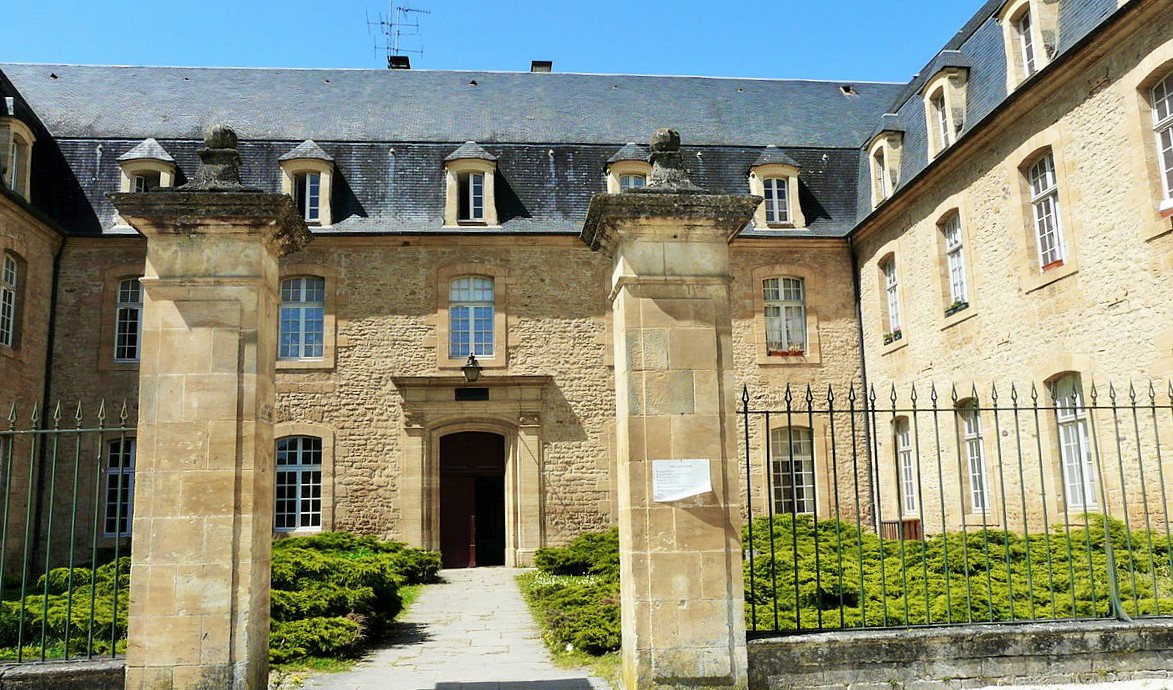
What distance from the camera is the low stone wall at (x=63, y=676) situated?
5008 millimetres

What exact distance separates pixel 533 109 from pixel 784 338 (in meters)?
6.92

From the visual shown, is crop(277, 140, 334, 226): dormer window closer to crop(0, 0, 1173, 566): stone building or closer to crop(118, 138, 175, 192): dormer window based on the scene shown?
crop(0, 0, 1173, 566): stone building

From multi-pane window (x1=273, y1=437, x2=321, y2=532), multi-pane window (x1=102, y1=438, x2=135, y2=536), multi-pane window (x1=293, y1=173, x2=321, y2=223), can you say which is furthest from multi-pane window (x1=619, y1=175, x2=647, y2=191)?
multi-pane window (x1=102, y1=438, x2=135, y2=536)

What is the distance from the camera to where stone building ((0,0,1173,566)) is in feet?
46.8

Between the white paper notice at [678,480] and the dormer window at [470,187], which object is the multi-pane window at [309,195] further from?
the white paper notice at [678,480]

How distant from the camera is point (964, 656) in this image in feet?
17.8

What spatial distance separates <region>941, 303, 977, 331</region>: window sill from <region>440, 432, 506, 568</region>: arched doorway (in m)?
7.39

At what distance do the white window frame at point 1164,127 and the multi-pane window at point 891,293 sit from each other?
228 inches

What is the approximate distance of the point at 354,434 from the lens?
52.0 ft

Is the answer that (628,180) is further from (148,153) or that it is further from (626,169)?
(148,153)

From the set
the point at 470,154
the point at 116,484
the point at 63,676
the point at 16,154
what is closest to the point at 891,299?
the point at 470,154

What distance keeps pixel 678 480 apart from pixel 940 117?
10.9 metres

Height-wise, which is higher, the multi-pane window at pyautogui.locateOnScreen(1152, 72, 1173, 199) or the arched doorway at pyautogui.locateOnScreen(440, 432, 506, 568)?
the multi-pane window at pyautogui.locateOnScreen(1152, 72, 1173, 199)

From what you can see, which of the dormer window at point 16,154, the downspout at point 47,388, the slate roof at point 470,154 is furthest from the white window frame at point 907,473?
the dormer window at point 16,154
